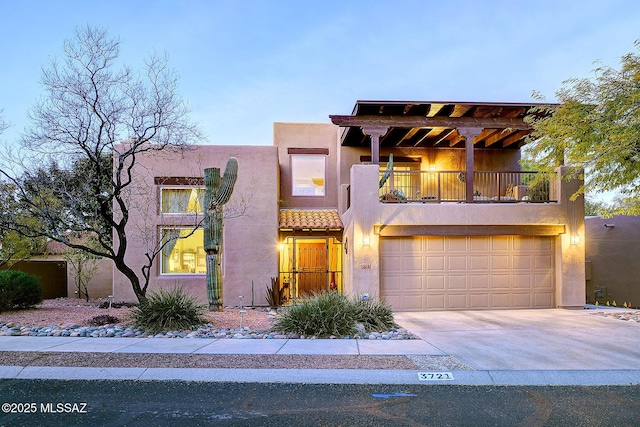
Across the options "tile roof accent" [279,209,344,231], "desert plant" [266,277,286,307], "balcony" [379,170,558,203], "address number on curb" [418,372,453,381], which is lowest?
"desert plant" [266,277,286,307]

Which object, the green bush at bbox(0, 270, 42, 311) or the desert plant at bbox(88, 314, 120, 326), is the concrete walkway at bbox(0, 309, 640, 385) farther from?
the green bush at bbox(0, 270, 42, 311)

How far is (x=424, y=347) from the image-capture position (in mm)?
7328

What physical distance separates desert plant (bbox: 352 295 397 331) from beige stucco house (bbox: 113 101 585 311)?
2.34 meters

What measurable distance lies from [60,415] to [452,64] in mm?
21170

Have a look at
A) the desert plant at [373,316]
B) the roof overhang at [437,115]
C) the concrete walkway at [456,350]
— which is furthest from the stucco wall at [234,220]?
the concrete walkway at [456,350]

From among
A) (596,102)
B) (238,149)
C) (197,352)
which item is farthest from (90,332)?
(596,102)

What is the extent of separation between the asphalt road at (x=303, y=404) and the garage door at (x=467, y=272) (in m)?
6.83

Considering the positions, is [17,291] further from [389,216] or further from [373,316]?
[389,216]

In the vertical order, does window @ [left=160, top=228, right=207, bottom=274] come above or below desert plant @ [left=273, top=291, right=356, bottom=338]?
above

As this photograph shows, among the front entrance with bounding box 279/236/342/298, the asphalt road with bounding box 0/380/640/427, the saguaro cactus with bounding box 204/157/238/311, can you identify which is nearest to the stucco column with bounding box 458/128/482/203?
the front entrance with bounding box 279/236/342/298

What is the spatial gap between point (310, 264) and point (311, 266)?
11 cm

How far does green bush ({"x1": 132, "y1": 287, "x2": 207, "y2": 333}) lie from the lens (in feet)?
28.7

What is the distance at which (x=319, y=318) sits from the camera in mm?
8453

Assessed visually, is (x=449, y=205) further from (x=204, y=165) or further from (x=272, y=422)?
(x=272, y=422)
